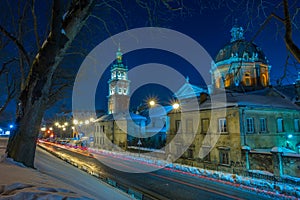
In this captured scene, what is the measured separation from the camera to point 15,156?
7113 millimetres

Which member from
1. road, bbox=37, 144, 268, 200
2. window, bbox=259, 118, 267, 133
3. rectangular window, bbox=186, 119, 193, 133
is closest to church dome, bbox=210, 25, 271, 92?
rectangular window, bbox=186, 119, 193, 133

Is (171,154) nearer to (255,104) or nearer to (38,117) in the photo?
(255,104)

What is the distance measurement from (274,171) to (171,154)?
45.5 feet

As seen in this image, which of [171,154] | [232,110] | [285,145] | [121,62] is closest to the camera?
[232,110]

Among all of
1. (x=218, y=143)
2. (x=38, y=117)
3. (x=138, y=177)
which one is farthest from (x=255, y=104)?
(x=38, y=117)

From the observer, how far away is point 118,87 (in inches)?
3514

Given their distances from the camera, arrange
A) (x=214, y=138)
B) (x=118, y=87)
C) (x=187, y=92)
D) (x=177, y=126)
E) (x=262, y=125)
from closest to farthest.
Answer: (x=262, y=125) < (x=214, y=138) < (x=177, y=126) < (x=187, y=92) < (x=118, y=87)

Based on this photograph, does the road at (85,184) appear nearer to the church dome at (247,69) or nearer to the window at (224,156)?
the window at (224,156)

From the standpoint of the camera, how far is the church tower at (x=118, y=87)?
289 ft

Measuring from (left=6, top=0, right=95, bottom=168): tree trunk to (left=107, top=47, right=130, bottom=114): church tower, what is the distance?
80.4 metres

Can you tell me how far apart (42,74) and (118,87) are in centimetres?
8288

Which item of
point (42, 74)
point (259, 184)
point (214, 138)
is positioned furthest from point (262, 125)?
point (42, 74)

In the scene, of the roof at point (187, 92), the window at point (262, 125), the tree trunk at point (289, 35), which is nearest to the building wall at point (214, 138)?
the window at point (262, 125)

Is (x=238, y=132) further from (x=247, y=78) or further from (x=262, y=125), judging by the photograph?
(x=247, y=78)
